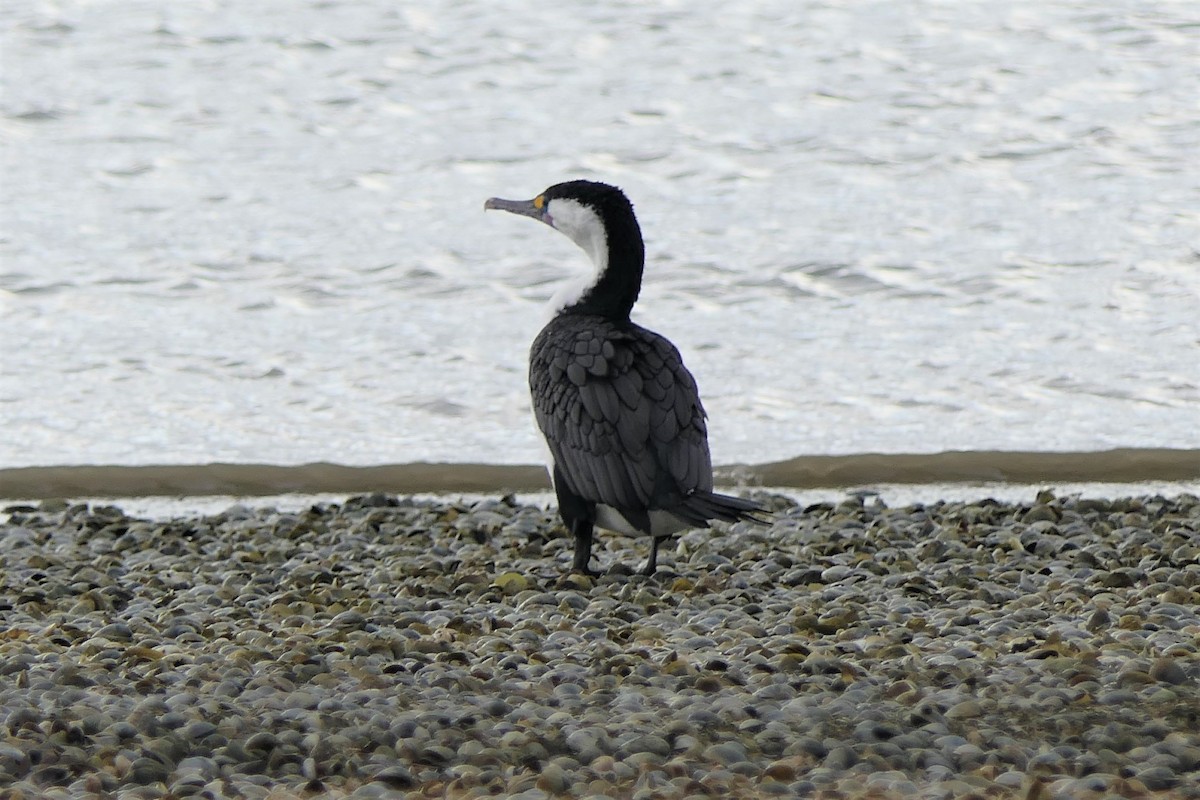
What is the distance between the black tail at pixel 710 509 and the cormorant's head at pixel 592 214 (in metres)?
1.11

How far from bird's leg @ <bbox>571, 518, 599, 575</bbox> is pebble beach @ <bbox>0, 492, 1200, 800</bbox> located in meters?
0.11

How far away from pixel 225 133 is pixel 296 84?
148 cm

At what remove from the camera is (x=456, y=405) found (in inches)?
393

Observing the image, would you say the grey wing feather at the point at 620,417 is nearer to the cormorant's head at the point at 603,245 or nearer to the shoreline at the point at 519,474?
the cormorant's head at the point at 603,245

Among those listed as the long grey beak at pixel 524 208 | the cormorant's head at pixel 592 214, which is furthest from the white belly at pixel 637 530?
the long grey beak at pixel 524 208

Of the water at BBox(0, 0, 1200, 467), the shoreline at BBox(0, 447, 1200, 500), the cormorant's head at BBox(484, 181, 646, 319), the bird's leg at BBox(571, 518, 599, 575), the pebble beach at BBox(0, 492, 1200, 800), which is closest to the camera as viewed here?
the pebble beach at BBox(0, 492, 1200, 800)

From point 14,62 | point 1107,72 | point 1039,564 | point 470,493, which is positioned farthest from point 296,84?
point 1039,564

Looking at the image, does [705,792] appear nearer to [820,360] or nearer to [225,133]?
[820,360]

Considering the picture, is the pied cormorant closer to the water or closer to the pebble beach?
the pebble beach

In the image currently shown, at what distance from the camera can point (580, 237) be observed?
683 centimetres

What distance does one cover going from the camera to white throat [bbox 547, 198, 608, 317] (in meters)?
6.68

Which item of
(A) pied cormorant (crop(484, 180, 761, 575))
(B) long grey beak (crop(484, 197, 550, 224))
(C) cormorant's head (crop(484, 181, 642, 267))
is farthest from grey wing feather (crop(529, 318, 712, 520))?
(B) long grey beak (crop(484, 197, 550, 224))

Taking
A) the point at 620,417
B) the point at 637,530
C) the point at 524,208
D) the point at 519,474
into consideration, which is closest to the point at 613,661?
the point at 637,530

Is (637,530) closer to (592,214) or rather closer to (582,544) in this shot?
(582,544)
